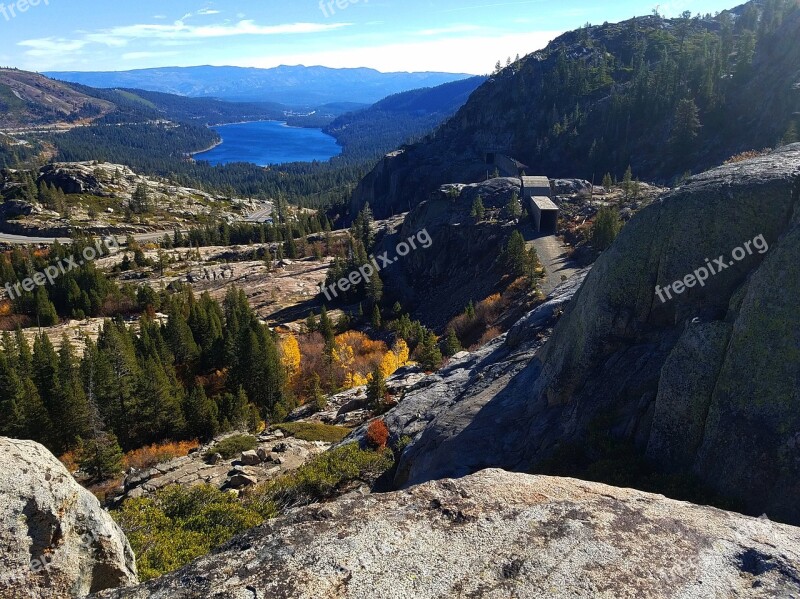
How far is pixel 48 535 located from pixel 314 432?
2770 cm

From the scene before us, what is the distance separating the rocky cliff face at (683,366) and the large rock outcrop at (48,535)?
12135 mm

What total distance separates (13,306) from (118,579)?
118674mm

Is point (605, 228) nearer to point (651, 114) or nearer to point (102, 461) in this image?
point (102, 461)

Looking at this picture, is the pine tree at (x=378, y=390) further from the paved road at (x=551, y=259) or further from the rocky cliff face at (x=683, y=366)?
the paved road at (x=551, y=259)

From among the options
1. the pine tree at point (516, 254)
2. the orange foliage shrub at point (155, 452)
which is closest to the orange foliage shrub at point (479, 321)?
the pine tree at point (516, 254)

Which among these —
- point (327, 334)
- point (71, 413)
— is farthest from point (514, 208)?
point (71, 413)

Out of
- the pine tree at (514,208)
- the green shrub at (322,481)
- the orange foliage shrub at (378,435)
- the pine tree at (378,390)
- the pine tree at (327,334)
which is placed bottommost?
the pine tree at (327,334)

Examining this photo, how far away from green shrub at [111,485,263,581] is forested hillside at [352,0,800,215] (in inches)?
3685

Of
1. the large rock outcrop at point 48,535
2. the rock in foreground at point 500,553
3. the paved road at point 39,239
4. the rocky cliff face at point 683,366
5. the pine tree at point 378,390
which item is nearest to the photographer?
the rock in foreground at point 500,553

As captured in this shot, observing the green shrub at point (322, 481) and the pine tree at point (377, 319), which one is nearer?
the green shrub at point (322, 481)

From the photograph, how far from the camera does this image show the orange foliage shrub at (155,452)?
45406 mm
